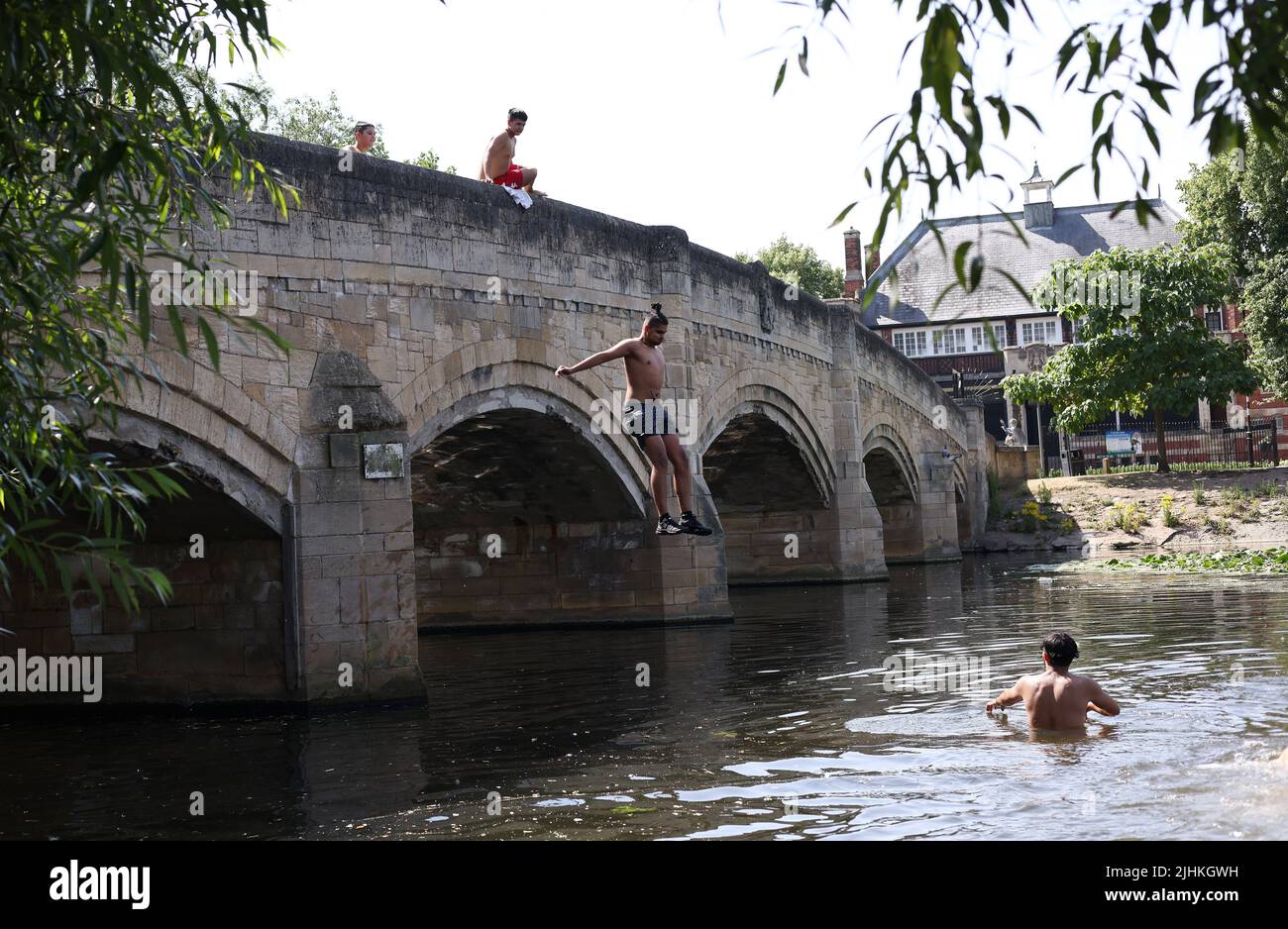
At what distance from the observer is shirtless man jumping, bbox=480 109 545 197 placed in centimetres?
1323

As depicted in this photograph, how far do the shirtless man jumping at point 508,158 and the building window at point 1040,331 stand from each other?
109 ft

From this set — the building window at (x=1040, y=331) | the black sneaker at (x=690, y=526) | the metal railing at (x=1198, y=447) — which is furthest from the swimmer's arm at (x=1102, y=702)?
the building window at (x=1040, y=331)

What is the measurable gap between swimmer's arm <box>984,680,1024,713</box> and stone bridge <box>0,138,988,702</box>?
423 centimetres

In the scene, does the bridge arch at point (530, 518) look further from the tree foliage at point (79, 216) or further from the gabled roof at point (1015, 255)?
the gabled roof at point (1015, 255)

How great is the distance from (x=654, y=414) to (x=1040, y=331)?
37.0 meters

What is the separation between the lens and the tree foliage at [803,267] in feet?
165

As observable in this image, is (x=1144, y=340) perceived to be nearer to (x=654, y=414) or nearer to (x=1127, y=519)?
(x=1127, y=519)

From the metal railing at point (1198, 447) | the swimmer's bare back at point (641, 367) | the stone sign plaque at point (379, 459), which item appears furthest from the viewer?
the metal railing at point (1198, 447)

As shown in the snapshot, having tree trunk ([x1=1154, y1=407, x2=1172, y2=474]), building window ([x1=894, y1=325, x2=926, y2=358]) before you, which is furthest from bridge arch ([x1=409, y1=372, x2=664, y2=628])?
building window ([x1=894, y1=325, x2=926, y2=358])

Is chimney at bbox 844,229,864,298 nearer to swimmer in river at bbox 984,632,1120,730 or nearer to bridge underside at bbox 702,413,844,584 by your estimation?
bridge underside at bbox 702,413,844,584

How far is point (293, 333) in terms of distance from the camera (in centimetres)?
1051
